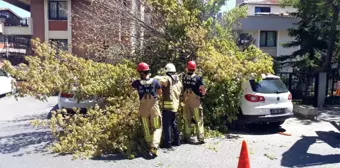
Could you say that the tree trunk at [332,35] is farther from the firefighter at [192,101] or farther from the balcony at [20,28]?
the balcony at [20,28]

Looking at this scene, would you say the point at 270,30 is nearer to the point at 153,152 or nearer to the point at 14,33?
the point at 14,33

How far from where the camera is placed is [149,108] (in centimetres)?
617

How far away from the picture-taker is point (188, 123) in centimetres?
710

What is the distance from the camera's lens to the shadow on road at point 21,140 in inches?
262

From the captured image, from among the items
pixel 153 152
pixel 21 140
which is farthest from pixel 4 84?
pixel 153 152

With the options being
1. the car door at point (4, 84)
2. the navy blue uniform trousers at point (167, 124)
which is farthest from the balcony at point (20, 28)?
the navy blue uniform trousers at point (167, 124)

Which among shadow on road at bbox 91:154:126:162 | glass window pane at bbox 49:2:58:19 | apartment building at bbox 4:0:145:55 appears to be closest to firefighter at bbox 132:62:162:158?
shadow on road at bbox 91:154:126:162

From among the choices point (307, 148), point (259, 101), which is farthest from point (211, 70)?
point (307, 148)

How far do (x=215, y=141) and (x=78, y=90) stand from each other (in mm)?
3227

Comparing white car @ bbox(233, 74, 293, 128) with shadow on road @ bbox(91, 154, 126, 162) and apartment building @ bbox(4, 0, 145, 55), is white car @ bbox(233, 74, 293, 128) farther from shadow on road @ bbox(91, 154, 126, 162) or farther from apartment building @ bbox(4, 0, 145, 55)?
apartment building @ bbox(4, 0, 145, 55)

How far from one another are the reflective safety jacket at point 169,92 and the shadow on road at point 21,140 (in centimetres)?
275

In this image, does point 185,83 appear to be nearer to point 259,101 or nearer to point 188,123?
point 188,123

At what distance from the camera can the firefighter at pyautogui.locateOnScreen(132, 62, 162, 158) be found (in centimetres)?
611

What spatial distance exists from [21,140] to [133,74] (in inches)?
115
